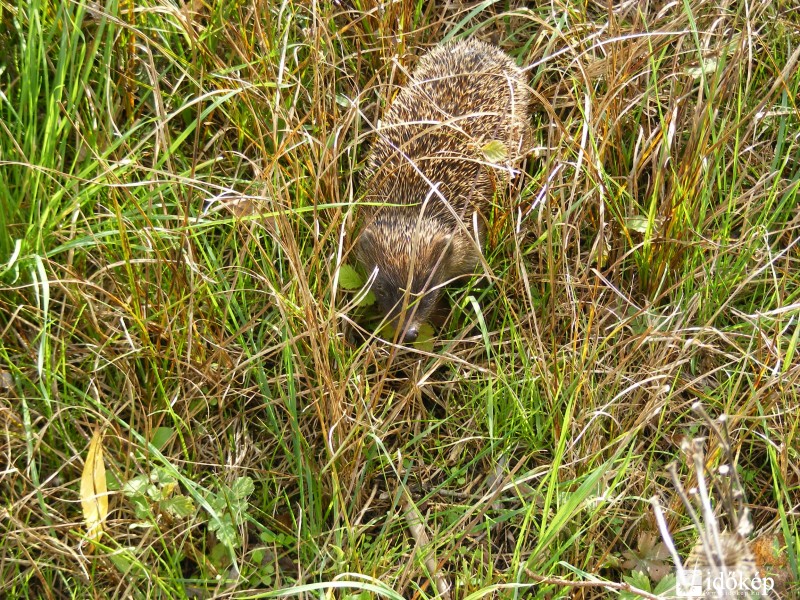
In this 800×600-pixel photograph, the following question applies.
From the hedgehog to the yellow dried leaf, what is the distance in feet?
4.91

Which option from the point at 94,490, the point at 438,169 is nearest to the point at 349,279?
the point at 438,169

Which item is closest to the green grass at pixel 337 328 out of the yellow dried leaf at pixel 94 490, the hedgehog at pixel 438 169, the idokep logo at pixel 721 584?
the yellow dried leaf at pixel 94 490

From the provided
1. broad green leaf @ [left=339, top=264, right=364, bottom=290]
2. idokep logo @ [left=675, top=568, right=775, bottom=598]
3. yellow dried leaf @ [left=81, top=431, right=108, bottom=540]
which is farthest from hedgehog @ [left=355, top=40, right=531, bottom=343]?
idokep logo @ [left=675, top=568, right=775, bottom=598]

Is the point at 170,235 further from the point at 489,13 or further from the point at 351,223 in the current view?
the point at 489,13

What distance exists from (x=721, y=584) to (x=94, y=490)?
7.69 feet

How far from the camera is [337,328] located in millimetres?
3846

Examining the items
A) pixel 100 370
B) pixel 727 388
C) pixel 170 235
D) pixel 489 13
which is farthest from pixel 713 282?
pixel 100 370

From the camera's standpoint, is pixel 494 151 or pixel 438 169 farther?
pixel 438 169

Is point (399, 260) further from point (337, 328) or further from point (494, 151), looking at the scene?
point (494, 151)

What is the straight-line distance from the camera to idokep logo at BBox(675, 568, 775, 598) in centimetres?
213

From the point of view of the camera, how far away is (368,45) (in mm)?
4512

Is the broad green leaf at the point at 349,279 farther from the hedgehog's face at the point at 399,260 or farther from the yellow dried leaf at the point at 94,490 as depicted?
the yellow dried leaf at the point at 94,490

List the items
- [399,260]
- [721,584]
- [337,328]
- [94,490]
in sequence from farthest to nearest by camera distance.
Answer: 1. [399,260]
2. [337,328]
3. [94,490]
4. [721,584]

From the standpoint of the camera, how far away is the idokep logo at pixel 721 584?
213cm
